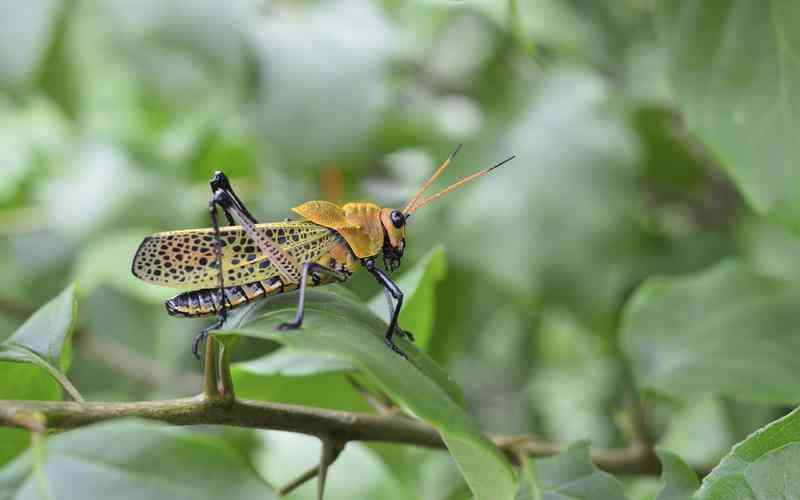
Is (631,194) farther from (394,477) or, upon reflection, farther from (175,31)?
(175,31)

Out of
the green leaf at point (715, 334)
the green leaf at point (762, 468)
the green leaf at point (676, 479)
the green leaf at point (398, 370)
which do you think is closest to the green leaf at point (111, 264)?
the green leaf at point (715, 334)

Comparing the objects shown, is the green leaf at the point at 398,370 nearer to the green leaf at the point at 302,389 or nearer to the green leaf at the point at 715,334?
the green leaf at the point at 302,389

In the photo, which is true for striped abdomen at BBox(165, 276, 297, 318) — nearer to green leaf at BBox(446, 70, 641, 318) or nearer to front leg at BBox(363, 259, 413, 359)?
front leg at BBox(363, 259, 413, 359)

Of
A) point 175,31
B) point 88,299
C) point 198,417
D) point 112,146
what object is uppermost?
point 175,31

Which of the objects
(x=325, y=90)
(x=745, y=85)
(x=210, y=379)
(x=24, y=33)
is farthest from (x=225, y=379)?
(x=24, y=33)

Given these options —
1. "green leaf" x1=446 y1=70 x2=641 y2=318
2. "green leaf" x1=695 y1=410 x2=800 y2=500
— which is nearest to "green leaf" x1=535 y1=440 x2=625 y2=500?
"green leaf" x1=695 y1=410 x2=800 y2=500

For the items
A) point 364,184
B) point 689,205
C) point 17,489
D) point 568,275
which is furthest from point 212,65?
point 17,489
